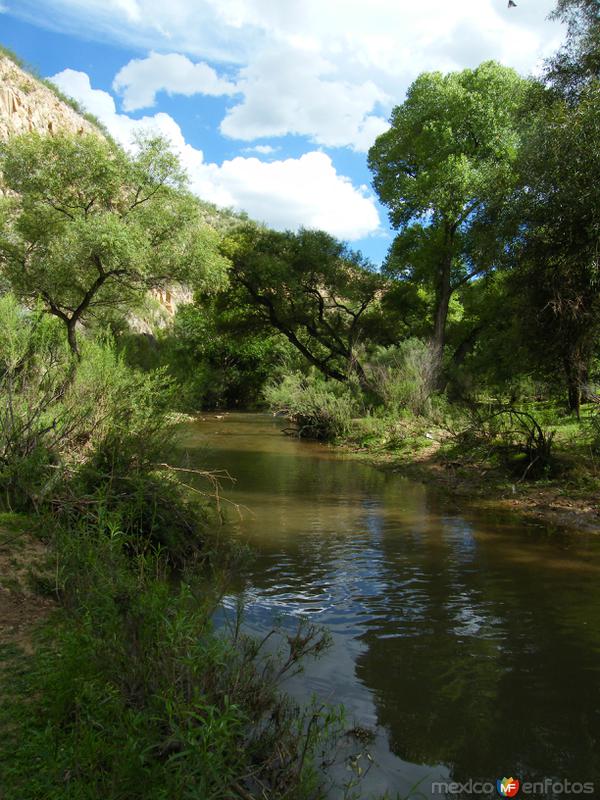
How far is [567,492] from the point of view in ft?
35.0

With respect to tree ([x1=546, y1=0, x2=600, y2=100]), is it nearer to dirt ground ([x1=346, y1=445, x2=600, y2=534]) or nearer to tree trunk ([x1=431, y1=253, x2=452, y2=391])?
dirt ground ([x1=346, y1=445, x2=600, y2=534])

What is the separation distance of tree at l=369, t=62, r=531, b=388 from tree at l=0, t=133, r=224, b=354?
9.82 meters

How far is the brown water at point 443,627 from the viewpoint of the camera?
3.56 m

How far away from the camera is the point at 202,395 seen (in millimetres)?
14555

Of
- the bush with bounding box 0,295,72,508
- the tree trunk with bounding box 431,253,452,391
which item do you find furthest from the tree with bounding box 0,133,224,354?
the tree trunk with bounding box 431,253,452,391

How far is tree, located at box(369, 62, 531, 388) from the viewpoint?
953 inches

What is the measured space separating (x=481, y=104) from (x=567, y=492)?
19.9 m

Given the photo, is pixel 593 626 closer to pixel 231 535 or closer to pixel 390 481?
pixel 231 535

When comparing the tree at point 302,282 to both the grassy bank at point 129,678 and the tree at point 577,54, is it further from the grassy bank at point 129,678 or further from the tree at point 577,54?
the grassy bank at point 129,678

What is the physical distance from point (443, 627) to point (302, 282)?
2326cm

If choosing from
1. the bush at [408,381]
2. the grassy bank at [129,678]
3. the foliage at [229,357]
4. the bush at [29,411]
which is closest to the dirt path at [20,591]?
the grassy bank at [129,678]

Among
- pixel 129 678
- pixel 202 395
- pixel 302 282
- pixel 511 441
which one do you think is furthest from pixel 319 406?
pixel 129 678

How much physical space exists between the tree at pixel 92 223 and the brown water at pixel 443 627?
39.2 ft

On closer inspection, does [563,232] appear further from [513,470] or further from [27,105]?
[27,105]
